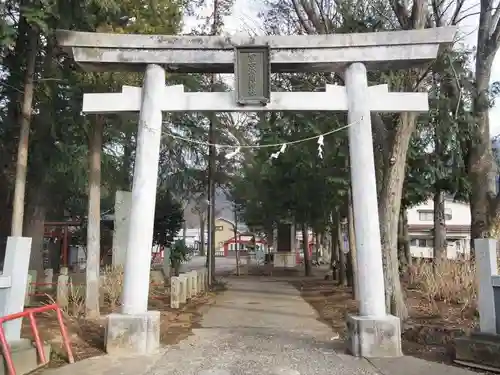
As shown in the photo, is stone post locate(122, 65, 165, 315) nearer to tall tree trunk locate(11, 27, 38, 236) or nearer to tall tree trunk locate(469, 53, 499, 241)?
tall tree trunk locate(11, 27, 38, 236)

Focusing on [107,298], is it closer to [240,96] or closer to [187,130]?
[187,130]

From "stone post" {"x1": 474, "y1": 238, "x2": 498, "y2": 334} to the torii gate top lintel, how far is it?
3.19m

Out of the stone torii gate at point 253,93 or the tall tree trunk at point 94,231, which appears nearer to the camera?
the stone torii gate at point 253,93

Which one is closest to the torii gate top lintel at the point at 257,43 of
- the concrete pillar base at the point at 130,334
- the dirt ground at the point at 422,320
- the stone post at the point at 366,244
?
the stone post at the point at 366,244

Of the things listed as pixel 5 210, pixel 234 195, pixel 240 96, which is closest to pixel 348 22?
pixel 240 96

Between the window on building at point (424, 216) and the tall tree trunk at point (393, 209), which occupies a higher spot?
the window on building at point (424, 216)

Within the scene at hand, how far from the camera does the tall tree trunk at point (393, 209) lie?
33.9 ft

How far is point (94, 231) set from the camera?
1114 cm

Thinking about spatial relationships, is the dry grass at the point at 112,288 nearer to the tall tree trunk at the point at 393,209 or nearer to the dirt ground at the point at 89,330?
the dirt ground at the point at 89,330

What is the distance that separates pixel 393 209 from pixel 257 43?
4338mm

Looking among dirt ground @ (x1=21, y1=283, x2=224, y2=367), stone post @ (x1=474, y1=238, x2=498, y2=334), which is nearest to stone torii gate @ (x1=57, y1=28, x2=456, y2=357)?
dirt ground @ (x1=21, y1=283, x2=224, y2=367)

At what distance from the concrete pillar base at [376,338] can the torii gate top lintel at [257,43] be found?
4.12 metres

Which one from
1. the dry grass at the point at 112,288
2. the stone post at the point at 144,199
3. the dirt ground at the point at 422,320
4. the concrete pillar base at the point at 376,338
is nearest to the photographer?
the concrete pillar base at the point at 376,338

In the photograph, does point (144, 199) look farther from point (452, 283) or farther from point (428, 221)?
point (428, 221)
